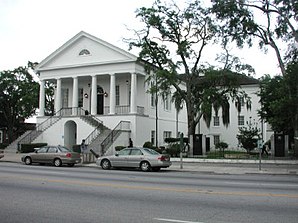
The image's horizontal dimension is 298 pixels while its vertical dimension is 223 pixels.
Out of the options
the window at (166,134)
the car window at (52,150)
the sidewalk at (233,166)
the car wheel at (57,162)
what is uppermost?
the window at (166,134)

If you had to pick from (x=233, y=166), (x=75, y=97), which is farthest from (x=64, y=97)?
(x=233, y=166)

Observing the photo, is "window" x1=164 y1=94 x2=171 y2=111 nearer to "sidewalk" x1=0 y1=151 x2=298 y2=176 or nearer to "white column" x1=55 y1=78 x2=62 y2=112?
"white column" x1=55 y1=78 x2=62 y2=112

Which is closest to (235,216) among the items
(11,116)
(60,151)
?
(60,151)

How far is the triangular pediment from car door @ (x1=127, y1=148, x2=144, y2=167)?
16585mm

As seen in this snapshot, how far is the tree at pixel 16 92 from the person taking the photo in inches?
2099

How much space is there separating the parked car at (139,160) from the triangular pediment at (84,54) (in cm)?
1637

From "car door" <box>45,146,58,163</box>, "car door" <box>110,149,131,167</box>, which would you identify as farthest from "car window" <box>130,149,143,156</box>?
"car door" <box>45,146,58,163</box>

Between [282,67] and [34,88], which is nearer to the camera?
[282,67]

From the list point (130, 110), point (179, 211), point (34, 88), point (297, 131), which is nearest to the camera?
point (179, 211)

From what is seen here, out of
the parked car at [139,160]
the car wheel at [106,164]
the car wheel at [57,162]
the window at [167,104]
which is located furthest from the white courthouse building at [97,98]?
the parked car at [139,160]

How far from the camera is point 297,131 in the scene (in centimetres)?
2878

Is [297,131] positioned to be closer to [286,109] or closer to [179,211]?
[286,109]

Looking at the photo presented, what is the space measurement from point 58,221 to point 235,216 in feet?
12.4

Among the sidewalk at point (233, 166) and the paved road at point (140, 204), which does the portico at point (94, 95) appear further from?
the paved road at point (140, 204)
